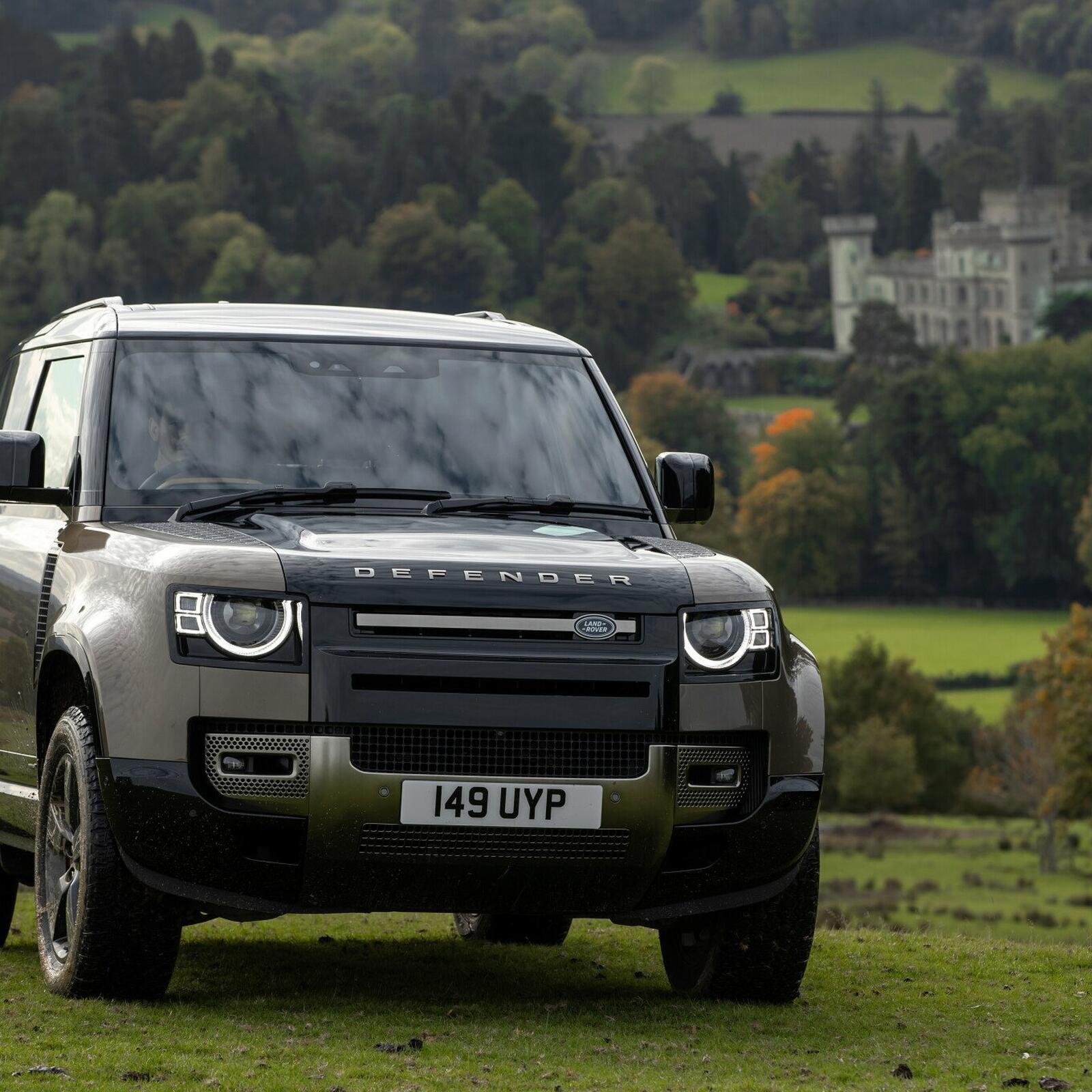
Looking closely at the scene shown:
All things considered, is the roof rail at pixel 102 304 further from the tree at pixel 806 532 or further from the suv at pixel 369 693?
the tree at pixel 806 532

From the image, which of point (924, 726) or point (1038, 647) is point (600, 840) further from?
point (1038, 647)

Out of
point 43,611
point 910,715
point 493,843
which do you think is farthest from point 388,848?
point 910,715

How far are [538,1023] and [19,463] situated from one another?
102 inches

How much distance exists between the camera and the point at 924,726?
341 ft

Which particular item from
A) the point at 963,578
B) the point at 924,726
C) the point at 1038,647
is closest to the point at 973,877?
the point at 924,726

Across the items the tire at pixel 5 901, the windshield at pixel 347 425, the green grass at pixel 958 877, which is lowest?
the green grass at pixel 958 877

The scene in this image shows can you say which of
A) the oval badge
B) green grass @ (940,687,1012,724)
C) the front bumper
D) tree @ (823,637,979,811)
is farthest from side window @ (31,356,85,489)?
green grass @ (940,687,1012,724)

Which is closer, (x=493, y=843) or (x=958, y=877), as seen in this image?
(x=493, y=843)

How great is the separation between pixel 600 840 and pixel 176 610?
141 cm

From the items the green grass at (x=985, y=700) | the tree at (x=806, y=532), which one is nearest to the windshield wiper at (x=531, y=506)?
the green grass at (x=985, y=700)

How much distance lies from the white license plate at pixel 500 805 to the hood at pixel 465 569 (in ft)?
1.71

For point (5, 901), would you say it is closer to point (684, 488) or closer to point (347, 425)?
point (347, 425)

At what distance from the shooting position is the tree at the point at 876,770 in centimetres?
9331

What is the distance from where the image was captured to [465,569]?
688 cm
